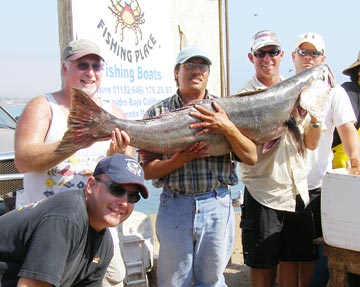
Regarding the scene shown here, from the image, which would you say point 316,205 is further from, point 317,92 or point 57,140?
point 57,140

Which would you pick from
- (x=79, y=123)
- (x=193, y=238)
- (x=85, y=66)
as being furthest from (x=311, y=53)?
(x=79, y=123)

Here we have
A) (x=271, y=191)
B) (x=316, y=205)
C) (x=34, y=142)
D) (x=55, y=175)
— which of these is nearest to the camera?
(x=34, y=142)

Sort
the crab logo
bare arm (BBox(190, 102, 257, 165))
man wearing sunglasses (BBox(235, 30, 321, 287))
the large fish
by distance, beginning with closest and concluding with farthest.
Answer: the large fish < bare arm (BBox(190, 102, 257, 165)) < man wearing sunglasses (BBox(235, 30, 321, 287)) < the crab logo

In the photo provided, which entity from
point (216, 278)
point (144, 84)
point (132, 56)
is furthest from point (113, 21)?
point (216, 278)

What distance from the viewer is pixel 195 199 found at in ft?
12.0

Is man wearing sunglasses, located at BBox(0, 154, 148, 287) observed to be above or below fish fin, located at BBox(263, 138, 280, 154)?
below

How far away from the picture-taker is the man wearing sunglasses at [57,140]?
3.16 m

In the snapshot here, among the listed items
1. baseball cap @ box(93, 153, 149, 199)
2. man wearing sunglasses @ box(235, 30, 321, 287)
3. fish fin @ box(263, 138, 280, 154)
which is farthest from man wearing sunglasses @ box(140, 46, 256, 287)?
baseball cap @ box(93, 153, 149, 199)

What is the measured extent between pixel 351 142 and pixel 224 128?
1390mm

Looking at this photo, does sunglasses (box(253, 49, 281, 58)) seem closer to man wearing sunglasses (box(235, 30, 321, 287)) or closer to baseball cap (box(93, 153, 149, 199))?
man wearing sunglasses (box(235, 30, 321, 287))

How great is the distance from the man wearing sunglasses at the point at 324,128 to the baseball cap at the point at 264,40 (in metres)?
0.44

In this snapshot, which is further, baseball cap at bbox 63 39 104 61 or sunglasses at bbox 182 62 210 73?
sunglasses at bbox 182 62 210 73

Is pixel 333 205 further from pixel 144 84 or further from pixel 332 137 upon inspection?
pixel 144 84

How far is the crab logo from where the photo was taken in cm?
504
